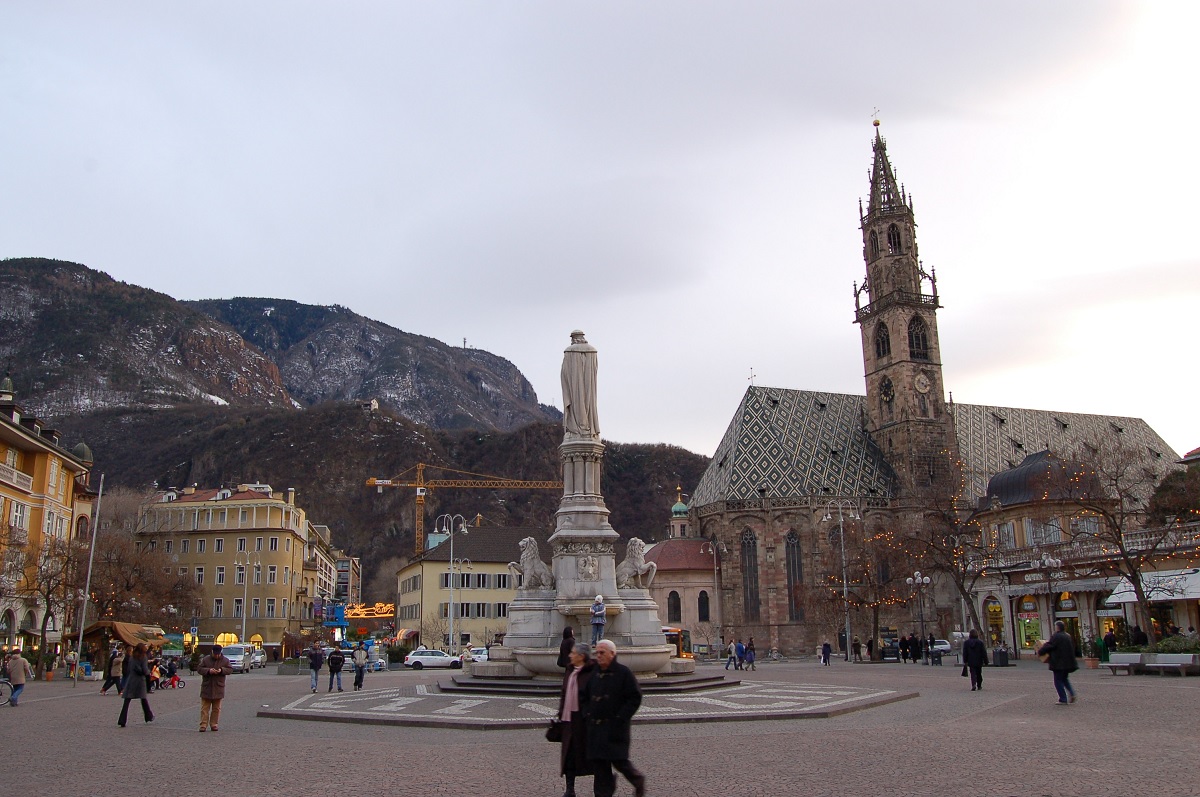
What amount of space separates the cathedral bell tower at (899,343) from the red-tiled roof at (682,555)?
16.2 meters

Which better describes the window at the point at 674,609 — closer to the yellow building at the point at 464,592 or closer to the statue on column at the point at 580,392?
the yellow building at the point at 464,592

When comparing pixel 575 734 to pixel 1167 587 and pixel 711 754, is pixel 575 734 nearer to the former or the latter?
pixel 711 754

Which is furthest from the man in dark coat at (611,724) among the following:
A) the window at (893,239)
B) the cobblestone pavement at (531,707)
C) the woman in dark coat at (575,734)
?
the window at (893,239)

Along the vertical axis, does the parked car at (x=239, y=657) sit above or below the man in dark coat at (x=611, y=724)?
below

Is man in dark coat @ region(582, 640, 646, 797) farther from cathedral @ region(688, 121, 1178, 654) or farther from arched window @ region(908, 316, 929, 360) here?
arched window @ region(908, 316, 929, 360)

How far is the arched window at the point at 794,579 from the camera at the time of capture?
2672 inches

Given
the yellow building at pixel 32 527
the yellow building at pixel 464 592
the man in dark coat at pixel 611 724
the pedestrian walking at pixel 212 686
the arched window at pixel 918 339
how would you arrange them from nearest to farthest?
the man in dark coat at pixel 611 724 < the pedestrian walking at pixel 212 686 < the yellow building at pixel 32 527 < the yellow building at pixel 464 592 < the arched window at pixel 918 339

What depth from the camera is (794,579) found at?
6944 cm

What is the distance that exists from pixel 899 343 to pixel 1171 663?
173 feet

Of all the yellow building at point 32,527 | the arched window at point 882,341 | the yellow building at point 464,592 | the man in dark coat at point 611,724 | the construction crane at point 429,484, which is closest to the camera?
the man in dark coat at point 611,724

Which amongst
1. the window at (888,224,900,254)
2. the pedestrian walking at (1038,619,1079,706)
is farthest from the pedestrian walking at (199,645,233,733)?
the window at (888,224,900,254)

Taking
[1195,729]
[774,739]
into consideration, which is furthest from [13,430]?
[1195,729]

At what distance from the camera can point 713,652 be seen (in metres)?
64.2

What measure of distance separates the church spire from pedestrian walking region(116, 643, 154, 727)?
7362 cm
